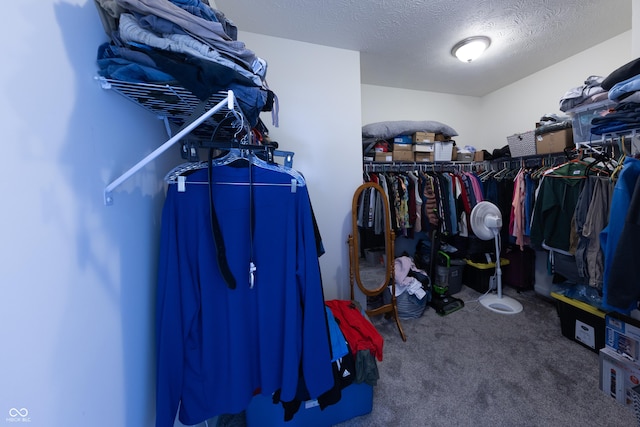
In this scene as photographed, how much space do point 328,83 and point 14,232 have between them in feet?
7.01

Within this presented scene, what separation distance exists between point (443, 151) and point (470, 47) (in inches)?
42.4

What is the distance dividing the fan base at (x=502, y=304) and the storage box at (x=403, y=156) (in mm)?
1810

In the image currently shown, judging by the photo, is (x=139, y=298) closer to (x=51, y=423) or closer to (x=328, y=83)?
(x=51, y=423)

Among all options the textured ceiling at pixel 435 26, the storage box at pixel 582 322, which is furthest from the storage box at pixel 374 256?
the textured ceiling at pixel 435 26

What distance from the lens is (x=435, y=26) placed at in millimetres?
1868

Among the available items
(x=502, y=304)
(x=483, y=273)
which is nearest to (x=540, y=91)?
(x=483, y=273)

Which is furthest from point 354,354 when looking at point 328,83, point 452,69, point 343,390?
point 452,69

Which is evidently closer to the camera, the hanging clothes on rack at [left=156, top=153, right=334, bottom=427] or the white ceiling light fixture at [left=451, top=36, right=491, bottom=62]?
the hanging clothes on rack at [left=156, top=153, right=334, bottom=427]

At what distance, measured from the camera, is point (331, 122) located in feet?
6.84

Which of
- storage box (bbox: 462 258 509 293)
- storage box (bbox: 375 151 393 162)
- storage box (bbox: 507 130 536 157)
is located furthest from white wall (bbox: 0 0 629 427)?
storage box (bbox: 507 130 536 157)

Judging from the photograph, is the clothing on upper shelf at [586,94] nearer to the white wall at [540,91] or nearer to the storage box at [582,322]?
the white wall at [540,91]

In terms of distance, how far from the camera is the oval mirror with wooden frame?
82.3 inches

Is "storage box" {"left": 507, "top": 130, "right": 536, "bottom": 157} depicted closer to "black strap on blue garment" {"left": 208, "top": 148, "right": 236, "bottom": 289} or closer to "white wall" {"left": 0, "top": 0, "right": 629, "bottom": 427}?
"black strap on blue garment" {"left": 208, "top": 148, "right": 236, "bottom": 289}

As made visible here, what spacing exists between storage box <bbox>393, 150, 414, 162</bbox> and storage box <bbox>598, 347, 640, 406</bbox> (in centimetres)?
215
